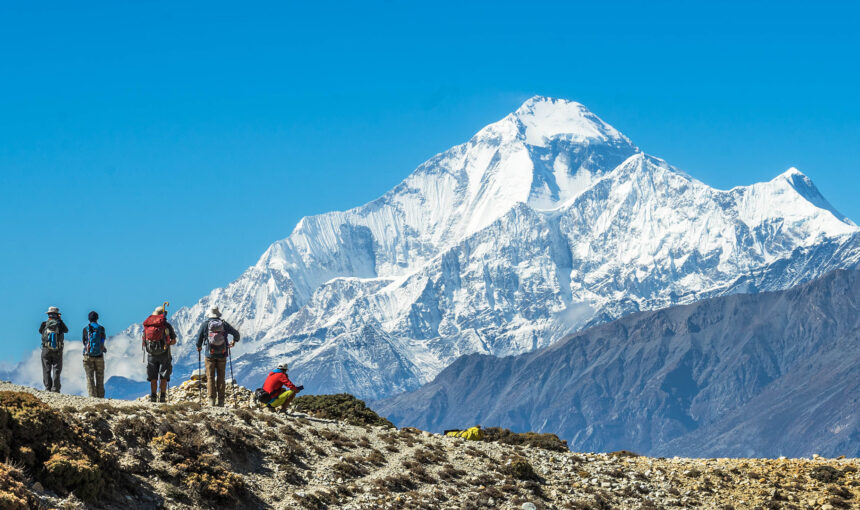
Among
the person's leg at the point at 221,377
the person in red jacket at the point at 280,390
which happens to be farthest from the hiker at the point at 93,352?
the person in red jacket at the point at 280,390

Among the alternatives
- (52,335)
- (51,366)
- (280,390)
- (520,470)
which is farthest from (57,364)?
(520,470)

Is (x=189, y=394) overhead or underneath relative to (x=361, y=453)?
overhead

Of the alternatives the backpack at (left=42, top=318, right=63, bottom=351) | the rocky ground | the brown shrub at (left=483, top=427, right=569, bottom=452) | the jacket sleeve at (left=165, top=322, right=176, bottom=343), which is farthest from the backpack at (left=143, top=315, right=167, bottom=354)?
the brown shrub at (left=483, top=427, right=569, bottom=452)

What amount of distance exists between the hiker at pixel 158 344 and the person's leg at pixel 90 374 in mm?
2012

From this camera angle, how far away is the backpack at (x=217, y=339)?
43375mm

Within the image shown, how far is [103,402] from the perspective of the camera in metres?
38.2

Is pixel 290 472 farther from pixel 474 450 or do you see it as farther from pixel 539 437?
pixel 539 437

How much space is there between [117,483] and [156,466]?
2.73 m

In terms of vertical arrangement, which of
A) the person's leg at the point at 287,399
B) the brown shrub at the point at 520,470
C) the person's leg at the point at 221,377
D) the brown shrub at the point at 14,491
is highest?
the person's leg at the point at 221,377

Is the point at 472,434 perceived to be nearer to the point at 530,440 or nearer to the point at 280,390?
the point at 530,440

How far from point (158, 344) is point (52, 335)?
12.5ft

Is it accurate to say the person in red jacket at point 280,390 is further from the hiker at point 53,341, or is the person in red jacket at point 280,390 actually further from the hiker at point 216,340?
the hiker at point 53,341

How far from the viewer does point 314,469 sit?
3797 cm

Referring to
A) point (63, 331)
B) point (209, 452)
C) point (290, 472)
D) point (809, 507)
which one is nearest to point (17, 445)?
point (209, 452)
